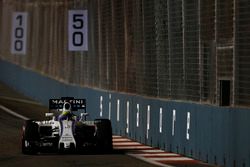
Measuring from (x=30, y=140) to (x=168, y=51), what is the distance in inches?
171

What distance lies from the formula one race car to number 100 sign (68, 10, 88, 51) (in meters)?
11.4

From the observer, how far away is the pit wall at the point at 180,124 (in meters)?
20.0

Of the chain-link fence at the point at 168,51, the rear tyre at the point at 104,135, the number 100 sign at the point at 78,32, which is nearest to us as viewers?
the chain-link fence at the point at 168,51

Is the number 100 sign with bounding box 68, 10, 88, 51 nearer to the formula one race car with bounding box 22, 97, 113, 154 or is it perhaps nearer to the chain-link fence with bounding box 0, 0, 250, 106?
the chain-link fence with bounding box 0, 0, 250, 106

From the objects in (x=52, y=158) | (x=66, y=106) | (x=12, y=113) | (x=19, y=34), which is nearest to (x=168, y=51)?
(x=66, y=106)

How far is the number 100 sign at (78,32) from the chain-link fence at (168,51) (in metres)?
0.41

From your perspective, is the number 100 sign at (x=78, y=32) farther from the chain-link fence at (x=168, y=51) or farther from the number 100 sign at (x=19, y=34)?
the number 100 sign at (x=19, y=34)

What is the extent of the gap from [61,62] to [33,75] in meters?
6.38

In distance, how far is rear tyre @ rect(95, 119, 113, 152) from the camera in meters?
24.0

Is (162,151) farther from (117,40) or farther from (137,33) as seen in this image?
(117,40)

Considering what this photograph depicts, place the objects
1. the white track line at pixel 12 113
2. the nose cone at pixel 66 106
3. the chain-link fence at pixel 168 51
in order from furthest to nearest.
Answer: the white track line at pixel 12 113, the nose cone at pixel 66 106, the chain-link fence at pixel 168 51

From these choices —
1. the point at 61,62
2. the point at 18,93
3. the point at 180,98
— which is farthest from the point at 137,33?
the point at 18,93

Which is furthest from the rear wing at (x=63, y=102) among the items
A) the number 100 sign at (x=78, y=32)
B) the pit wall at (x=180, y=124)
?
the number 100 sign at (x=78, y=32)

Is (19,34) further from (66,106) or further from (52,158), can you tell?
(52,158)
